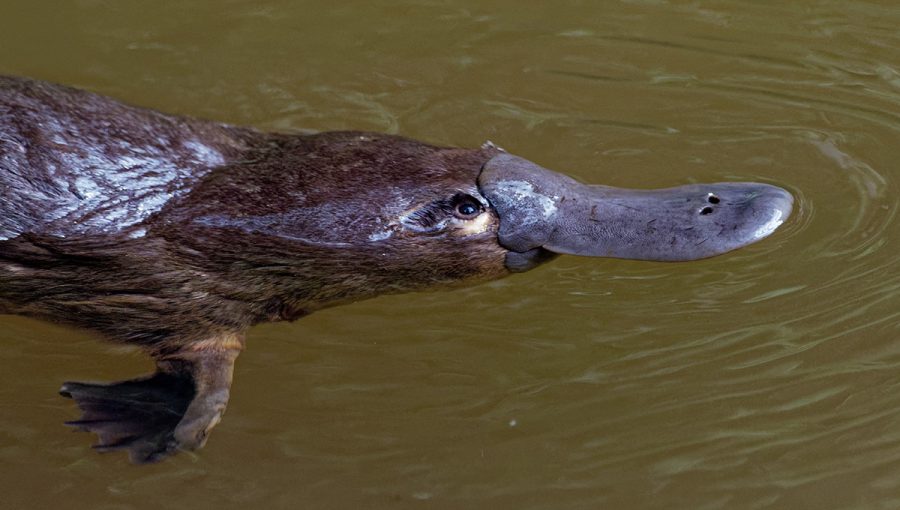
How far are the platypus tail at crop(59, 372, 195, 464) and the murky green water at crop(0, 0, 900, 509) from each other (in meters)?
0.18

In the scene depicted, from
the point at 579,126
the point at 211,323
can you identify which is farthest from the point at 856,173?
the point at 211,323

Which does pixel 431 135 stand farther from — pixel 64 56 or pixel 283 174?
pixel 64 56

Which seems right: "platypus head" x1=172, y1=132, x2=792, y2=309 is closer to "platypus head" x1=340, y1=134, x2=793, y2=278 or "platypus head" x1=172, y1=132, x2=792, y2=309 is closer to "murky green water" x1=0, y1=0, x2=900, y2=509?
"platypus head" x1=340, y1=134, x2=793, y2=278

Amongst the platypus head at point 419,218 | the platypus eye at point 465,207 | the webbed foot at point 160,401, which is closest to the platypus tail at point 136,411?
the webbed foot at point 160,401

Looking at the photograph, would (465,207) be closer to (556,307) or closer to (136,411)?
(556,307)

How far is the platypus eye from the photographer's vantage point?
3.71 m

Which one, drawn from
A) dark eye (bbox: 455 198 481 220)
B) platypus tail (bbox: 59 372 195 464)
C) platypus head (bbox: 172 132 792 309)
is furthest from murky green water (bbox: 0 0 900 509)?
dark eye (bbox: 455 198 481 220)

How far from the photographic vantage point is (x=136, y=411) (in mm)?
3787

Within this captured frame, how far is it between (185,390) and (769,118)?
275 cm

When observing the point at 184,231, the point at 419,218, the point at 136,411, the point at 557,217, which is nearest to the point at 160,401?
the point at 136,411

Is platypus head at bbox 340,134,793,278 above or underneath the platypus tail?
above

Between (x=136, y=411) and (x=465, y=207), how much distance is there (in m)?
1.27

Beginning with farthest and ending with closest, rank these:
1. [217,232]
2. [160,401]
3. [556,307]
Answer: [556,307]
[160,401]
[217,232]

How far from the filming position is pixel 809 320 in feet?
13.8
